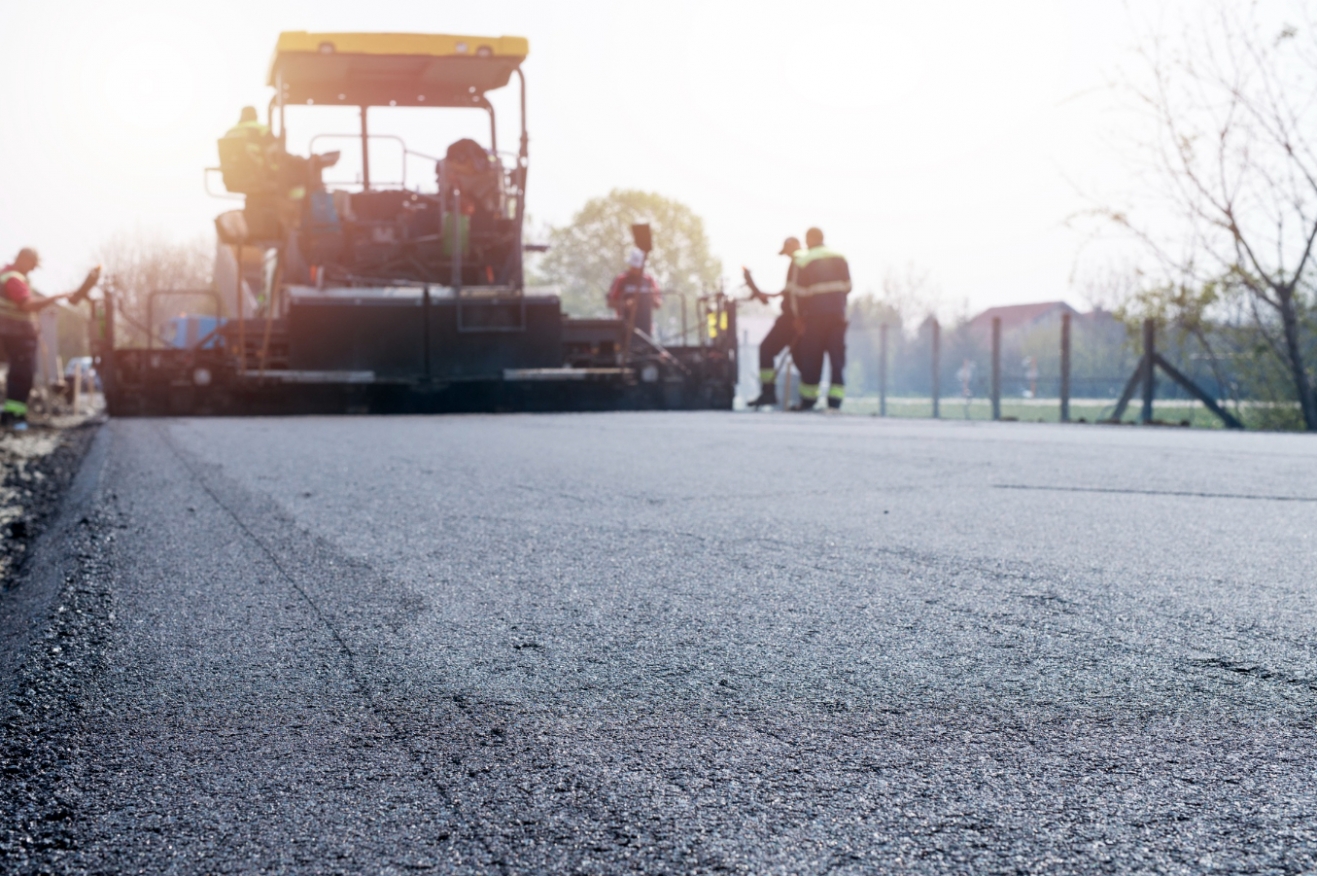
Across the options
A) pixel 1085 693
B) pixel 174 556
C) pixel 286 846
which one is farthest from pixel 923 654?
pixel 174 556

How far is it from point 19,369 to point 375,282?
139 inches

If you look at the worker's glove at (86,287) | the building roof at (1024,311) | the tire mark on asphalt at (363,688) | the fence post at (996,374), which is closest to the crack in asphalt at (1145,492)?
the tire mark on asphalt at (363,688)

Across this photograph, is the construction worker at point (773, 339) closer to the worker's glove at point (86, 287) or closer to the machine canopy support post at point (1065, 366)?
the machine canopy support post at point (1065, 366)

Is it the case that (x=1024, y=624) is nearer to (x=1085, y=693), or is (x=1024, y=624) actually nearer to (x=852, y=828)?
(x=1085, y=693)

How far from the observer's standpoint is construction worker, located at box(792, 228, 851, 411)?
13500mm

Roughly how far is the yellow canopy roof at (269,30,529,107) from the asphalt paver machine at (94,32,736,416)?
0.02 metres

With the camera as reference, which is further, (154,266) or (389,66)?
(154,266)

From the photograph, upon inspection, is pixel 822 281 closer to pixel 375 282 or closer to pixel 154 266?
pixel 375 282

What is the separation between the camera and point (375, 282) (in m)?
12.7

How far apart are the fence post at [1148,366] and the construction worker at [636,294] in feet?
17.6

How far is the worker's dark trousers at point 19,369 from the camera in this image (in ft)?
40.8

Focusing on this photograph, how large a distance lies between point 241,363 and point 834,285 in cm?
600

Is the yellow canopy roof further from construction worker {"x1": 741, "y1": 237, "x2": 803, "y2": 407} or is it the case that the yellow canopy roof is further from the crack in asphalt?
the crack in asphalt

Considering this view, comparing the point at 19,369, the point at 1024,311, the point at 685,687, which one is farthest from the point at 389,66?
the point at 1024,311
